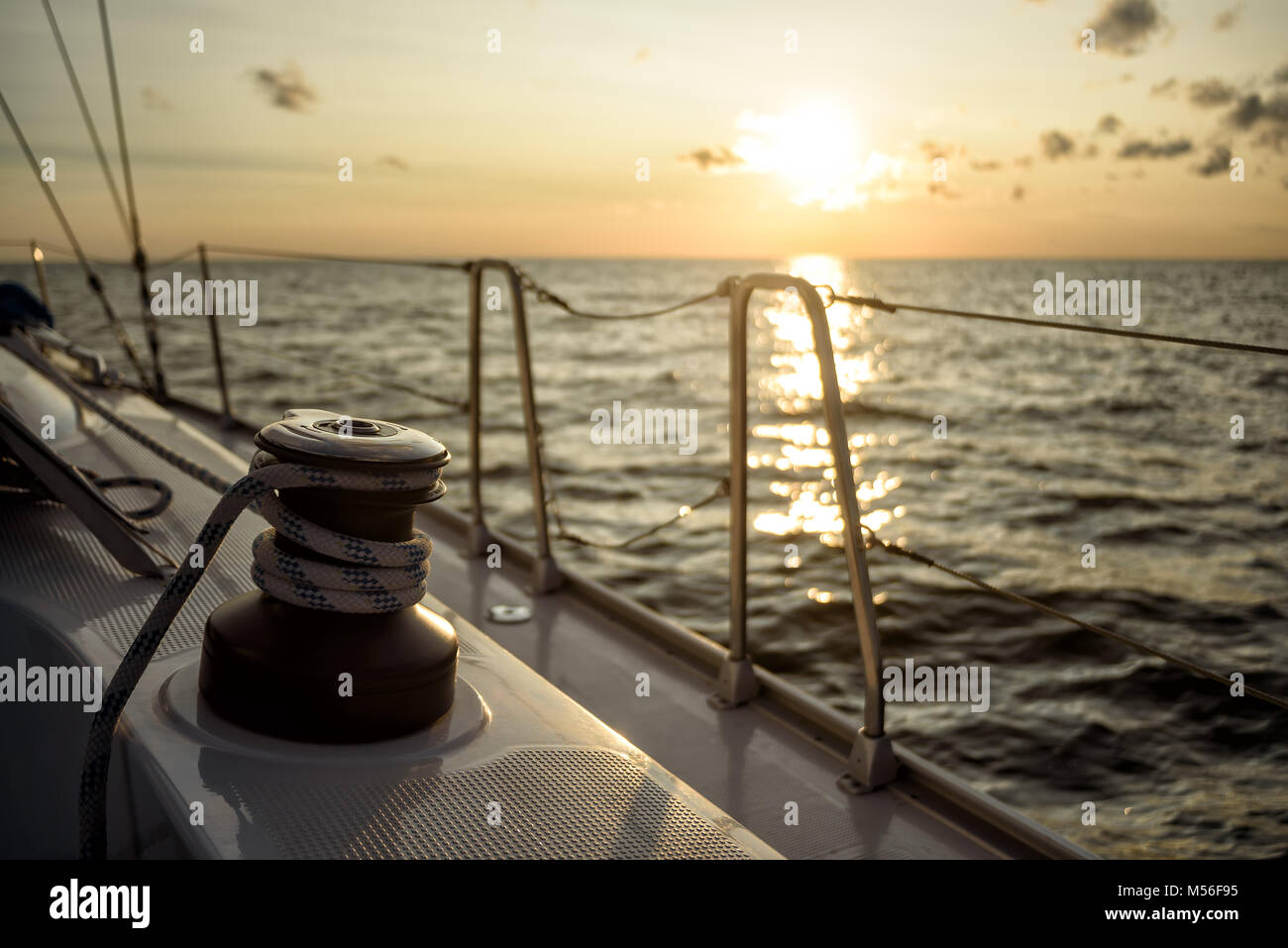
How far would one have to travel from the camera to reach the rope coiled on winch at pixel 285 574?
1002 mm

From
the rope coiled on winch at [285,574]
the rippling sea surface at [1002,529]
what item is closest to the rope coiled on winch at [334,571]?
the rope coiled on winch at [285,574]

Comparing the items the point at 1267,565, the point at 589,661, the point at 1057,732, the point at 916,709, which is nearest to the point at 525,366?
the point at 589,661

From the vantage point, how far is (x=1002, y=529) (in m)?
7.59

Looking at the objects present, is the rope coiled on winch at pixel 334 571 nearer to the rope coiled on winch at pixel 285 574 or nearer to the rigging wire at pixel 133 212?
the rope coiled on winch at pixel 285 574

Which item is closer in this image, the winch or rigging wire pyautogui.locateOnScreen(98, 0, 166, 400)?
the winch

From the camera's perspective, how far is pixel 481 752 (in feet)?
3.78

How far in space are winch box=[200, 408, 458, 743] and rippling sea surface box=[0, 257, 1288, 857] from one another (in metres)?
1.94

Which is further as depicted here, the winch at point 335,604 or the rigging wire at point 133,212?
the rigging wire at point 133,212

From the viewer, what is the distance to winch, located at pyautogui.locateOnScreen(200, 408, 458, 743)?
3.54ft

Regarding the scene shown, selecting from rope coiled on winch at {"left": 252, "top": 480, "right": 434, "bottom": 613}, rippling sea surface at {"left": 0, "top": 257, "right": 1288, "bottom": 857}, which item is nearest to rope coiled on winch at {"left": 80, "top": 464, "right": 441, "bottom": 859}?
rope coiled on winch at {"left": 252, "top": 480, "right": 434, "bottom": 613}

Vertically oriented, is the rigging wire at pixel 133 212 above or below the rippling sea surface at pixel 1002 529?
above

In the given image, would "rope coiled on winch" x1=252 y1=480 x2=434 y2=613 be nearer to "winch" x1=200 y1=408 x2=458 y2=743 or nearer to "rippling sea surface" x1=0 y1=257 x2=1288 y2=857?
"winch" x1=200 y1=408 x2=458 y2=743

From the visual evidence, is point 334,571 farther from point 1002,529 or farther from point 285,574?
point 1002,529
